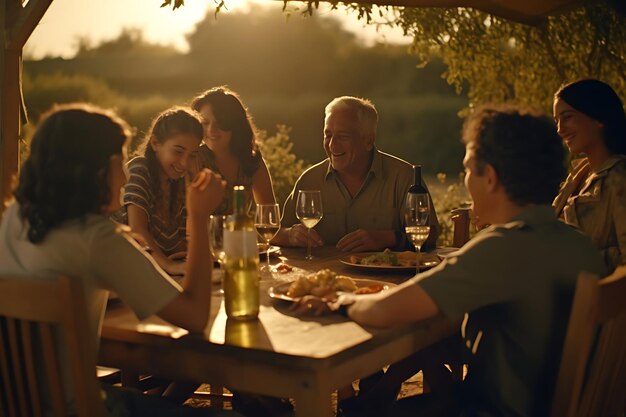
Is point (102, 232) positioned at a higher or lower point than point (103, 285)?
higher

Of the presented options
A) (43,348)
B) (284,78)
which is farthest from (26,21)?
(284,78)

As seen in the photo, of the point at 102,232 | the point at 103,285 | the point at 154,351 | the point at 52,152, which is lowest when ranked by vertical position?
the point at 154,351

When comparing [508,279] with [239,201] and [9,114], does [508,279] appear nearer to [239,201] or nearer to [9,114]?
[239,201]

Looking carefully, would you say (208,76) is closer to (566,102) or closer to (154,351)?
(566,102)

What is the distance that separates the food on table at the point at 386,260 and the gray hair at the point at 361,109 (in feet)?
3.27

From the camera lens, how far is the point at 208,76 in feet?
34.2

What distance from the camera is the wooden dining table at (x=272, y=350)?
1.68 metres

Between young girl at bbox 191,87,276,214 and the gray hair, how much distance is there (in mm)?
497

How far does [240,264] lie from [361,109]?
1.93 m

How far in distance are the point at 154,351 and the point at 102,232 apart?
323 millimetres

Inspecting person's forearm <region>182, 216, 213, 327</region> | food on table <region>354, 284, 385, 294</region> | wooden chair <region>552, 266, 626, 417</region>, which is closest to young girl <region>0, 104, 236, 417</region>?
person's forearm <region>182, 216, 213, 327</region>

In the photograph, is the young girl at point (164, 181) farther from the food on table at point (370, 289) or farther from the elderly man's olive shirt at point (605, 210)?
the elderly man's olive shirt at point (605, 210)

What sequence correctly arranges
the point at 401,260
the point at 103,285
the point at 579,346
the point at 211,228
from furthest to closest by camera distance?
1. the point at 401,260
2. the point at 211,228
3. the point at 103,285
4. the point at 579,346

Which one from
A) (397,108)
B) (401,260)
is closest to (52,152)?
(401,260)
